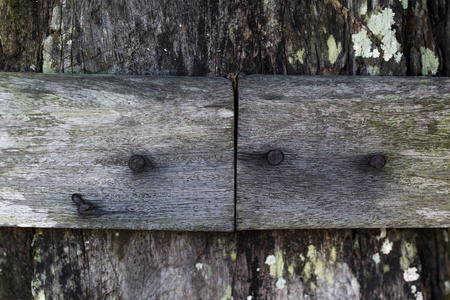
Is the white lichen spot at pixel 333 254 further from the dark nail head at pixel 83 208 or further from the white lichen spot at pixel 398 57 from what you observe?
the dark nail head at pixel 83 208

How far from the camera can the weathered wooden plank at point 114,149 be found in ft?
3.87

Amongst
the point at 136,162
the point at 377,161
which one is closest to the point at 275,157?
the point at 377,161

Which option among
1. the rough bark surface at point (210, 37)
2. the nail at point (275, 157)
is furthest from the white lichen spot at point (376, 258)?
the rough bark surface at point (210, 37)

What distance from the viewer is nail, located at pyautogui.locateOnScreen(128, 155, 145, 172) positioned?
3.87ft

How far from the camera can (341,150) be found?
4.00 feet

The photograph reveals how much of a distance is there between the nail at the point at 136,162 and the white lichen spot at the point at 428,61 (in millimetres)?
1041

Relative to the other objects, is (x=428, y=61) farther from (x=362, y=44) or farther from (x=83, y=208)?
(x=83, y=208)

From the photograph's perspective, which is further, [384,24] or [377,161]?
[384,24]

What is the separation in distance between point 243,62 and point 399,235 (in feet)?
2.77

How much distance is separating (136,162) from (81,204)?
23 centimetres

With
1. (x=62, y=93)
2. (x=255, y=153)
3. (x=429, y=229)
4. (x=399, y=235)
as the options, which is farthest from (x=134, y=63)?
(x=429, y=229)

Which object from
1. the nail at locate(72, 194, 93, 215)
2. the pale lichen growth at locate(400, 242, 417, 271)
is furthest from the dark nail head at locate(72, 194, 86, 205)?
the pale lichen growth at locate(400, 242, 417, 271)

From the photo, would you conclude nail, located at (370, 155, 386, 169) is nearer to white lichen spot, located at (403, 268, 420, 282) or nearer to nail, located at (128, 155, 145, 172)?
white lichen spot, located at (403, 268, 420, 282)

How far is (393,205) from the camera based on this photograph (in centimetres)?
126
